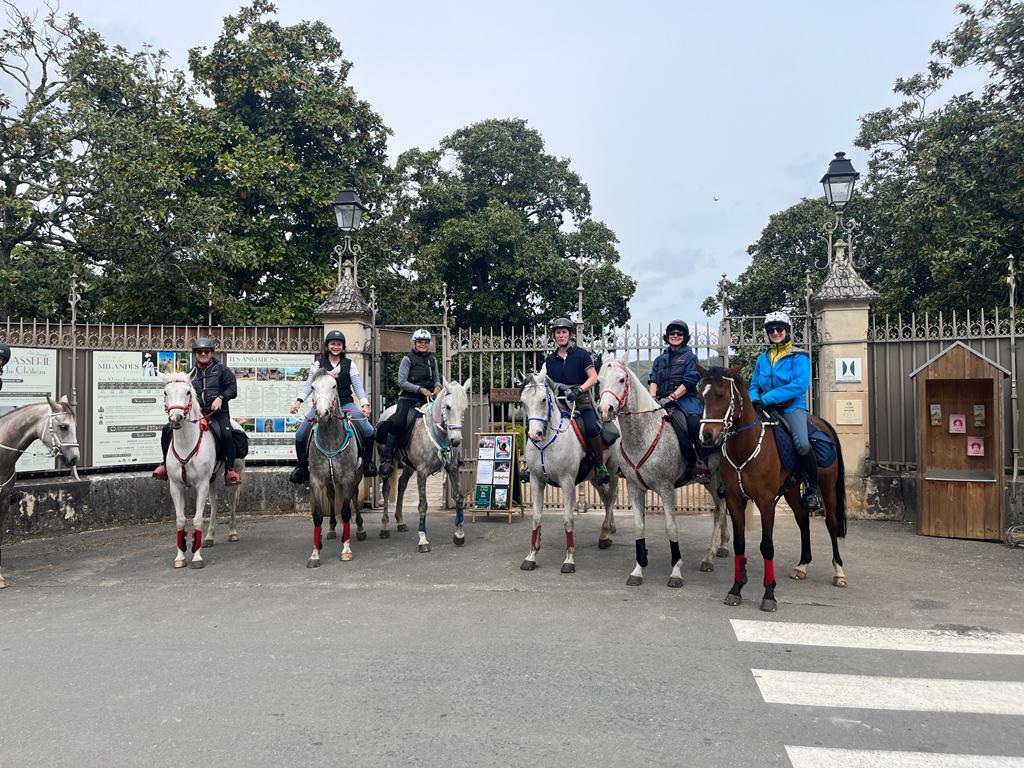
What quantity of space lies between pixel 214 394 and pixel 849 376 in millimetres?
9143

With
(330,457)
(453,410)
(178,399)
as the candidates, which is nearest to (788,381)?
(453,410)

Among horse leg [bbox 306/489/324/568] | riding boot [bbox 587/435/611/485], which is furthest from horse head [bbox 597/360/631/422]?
horse leg [bbox 306/489/324/568]

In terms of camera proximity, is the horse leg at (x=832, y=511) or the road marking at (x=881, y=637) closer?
the road marking at (x=881, y=637)

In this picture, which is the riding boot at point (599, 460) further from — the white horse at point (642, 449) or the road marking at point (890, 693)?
the road marking at point (890, 693)

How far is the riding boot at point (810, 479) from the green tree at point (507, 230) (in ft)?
62.7

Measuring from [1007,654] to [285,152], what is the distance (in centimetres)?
1801

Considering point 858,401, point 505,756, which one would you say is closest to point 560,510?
point 858,401

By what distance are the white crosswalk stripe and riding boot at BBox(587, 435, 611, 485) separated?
2.76 meters

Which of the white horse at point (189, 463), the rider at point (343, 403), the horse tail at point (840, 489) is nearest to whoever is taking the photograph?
the horse tail at point (840, 489)

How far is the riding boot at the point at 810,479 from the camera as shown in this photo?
665 centimetres

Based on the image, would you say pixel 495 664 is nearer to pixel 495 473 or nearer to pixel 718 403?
pixel 718 403

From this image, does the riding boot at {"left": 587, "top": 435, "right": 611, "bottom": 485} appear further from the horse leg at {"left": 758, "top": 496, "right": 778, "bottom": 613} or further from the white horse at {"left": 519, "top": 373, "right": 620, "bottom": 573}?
the horse leg at {"left": 758, "top": 496, "right": 778, "bottom": 613}

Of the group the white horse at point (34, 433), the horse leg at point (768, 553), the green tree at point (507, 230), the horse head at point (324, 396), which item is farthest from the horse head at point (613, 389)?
the green tree at point (507, 230)

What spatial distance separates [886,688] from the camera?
4270 millimetres
